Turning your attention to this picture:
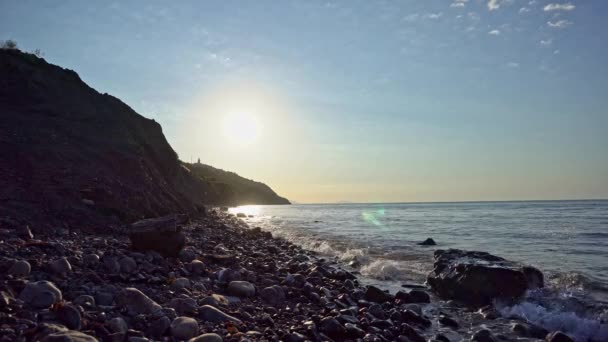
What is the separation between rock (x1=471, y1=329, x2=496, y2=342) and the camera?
646cm

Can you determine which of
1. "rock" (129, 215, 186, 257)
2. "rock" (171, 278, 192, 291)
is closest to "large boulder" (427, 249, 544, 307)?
"rock" (171, 278, 192, 291)

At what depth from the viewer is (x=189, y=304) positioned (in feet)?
18.2

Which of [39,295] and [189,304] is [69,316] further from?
[189,304]

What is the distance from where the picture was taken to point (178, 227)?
9.07m

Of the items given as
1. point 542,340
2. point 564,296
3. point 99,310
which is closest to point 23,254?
point 99,310

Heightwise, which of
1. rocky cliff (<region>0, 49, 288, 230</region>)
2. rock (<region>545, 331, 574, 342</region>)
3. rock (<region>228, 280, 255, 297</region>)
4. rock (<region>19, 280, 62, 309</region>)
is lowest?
rock (<region>545, 331, 574, 342</region>)

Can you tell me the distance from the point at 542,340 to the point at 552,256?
33.5ft

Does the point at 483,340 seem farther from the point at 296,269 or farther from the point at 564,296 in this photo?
the point at 296,269

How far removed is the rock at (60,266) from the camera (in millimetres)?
5578

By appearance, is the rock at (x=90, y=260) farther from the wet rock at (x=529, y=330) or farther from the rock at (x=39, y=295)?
the wet rock at (x=529, y=330)

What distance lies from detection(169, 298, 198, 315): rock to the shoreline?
15 mm

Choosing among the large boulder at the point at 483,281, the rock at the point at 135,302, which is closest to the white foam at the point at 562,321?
the large boulder at the point at 483,281

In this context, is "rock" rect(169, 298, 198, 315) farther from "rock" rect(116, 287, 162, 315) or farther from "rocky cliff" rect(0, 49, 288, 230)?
"rocky cliff" rect(0, 49, 288, 230)

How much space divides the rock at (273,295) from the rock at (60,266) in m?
3.43
